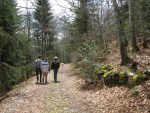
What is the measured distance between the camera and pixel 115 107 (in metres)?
11.1

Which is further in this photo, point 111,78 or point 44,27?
point 44,27

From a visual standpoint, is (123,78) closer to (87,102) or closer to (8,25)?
(87,102)

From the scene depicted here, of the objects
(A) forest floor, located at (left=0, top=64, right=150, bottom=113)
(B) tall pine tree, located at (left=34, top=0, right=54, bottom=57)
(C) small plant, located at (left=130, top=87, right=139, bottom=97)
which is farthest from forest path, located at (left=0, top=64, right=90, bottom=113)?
(B) tall pine tree, located at (left=34, top=0, right=54, bottom=57)

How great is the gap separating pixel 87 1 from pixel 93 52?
14.1 m

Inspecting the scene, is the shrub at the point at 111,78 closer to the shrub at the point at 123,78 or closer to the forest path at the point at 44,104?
the shrub at the point at 123,78

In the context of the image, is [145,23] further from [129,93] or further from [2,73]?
[129,93]

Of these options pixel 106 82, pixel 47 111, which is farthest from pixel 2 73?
pixel 47 111

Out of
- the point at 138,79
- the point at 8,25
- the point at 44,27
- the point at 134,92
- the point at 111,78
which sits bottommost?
the point at 134,92

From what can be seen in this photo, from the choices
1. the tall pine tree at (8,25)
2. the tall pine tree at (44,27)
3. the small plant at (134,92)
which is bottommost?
the small plant at (134,92)

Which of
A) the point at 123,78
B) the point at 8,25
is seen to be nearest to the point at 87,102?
the point at 123,78

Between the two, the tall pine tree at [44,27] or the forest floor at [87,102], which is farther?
the tall pine tree at [44,27]

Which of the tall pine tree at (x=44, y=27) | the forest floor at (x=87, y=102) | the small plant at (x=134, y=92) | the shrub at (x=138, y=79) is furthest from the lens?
the tall pine tree at (x=44, y=27)

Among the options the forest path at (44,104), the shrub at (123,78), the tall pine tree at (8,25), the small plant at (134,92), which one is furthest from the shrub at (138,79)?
the tall pine tree at (8,25)

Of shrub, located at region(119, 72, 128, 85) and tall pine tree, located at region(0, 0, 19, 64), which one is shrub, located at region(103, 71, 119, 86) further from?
tall pine tree, located at region(0, 0, 19, 64)
